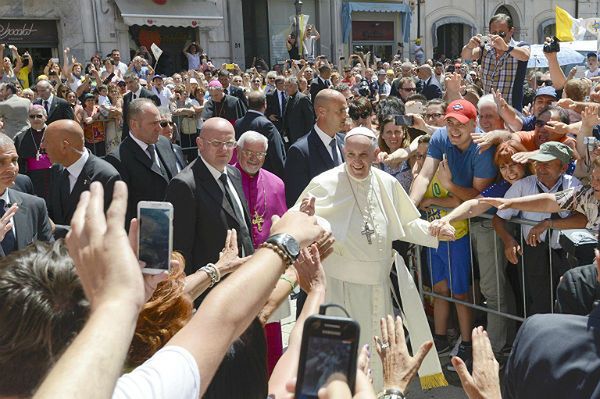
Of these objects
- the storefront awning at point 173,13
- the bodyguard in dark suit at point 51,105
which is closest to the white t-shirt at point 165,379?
the bodyguard in dark suit at point 51,105

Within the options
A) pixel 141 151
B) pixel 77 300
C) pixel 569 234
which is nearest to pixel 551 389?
pixel 77 300

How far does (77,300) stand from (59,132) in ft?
12.8

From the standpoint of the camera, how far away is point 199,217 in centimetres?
425

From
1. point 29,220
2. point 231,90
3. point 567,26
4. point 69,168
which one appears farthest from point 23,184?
point 567,26

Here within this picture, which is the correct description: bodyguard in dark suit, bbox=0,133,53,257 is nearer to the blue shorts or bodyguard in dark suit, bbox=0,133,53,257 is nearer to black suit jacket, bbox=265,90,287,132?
the blue shorts

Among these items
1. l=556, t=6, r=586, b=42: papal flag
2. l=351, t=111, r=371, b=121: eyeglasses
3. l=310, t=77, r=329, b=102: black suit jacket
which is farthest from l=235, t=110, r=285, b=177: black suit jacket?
l=556, t=6, r=586, b=42: papal flag

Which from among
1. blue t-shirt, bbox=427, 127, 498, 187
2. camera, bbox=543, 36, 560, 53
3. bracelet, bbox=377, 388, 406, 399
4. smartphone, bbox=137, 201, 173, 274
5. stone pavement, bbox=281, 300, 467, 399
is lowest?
stone pavement, bbox=281, 300, 467, 399

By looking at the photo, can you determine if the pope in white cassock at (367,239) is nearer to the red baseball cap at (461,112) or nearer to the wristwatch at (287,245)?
the red baseball cap at (461,112)

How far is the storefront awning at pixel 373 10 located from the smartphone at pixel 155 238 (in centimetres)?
2847

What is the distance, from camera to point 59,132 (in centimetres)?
506

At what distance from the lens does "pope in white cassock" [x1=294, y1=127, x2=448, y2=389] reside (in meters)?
4.36

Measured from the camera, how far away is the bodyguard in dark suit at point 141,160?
5.42 meters

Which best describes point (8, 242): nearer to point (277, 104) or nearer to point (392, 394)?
point (392, 394)

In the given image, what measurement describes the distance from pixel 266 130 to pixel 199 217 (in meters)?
3.82
